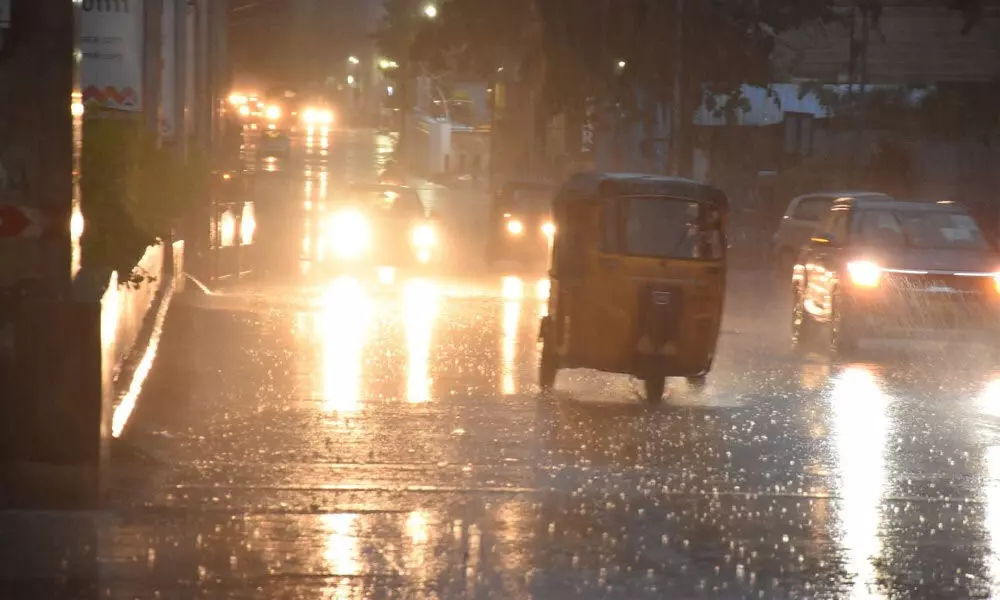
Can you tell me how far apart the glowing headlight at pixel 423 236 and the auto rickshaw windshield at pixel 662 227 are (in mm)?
18316

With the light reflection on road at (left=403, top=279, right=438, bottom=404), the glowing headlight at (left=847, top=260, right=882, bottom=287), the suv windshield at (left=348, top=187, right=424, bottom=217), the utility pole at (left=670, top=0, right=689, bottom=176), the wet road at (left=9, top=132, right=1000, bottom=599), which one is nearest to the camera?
the wet road at (left=9, top=132, right=1000, bottom=599)

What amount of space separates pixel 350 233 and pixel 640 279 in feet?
65.4

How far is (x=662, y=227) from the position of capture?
14859mm

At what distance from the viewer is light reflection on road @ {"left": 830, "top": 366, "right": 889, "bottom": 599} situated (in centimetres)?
859

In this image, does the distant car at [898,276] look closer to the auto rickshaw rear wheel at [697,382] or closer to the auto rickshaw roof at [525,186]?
the auto rickshaw rear wheel at [697,382]

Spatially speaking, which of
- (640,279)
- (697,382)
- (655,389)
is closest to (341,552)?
(640,279)

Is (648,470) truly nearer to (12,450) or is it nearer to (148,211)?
(12,450)

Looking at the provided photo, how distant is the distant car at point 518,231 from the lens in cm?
3119

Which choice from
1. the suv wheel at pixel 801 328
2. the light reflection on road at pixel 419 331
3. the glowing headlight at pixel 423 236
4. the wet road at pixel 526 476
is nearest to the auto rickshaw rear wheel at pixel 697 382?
the wet road at pixel 526 476

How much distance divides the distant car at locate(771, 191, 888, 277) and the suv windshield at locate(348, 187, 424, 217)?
7.21 m

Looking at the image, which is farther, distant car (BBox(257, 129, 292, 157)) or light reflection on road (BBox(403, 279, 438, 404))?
distant car (BBox(257, 129, 292, 157))

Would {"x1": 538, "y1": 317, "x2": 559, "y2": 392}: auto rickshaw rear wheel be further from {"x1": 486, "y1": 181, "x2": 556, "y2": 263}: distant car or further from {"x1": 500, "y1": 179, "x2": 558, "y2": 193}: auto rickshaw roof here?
{"x1": 500, "y1": 179, "x2": 558, "y2": 193}: auto rickshaw roof

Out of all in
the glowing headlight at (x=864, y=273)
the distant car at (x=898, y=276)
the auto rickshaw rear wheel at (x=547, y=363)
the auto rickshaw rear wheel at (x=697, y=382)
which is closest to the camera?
the auto rickshaw rear wheel at (x=547, y=363)

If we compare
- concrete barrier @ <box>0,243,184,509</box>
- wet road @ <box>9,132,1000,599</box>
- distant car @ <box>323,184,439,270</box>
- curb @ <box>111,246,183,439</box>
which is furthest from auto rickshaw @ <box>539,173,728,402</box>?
distant car @ <box>323,184,439,270</box>
